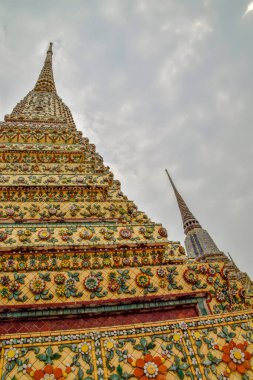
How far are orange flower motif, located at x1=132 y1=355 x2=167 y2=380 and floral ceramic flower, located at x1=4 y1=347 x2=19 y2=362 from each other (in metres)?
1.30

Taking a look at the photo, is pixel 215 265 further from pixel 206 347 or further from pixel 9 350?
pixel 9 350

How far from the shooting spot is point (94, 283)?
403 centimetres

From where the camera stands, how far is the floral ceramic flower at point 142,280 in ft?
13.7

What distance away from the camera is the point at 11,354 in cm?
280

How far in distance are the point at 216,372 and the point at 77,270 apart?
238 cm

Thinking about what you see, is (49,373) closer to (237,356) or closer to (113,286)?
(113,286)

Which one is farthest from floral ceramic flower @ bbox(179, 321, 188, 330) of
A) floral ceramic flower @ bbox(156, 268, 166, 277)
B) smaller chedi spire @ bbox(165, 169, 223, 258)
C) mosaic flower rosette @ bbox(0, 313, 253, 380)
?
smaller chedi spire @ bbox(165, 169, 223, 258)

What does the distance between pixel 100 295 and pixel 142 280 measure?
0.71 m

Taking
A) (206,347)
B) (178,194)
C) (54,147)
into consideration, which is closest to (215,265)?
(206,347)

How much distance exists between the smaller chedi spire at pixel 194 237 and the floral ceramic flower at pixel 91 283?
31772mm

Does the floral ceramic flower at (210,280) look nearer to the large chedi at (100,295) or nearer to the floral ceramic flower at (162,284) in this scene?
the large chedi at (100,295)

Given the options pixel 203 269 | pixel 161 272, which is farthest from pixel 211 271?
pixel 161 272

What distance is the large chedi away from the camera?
292 cm

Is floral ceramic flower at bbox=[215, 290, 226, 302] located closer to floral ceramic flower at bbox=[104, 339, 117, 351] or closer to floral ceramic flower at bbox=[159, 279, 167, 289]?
floral ceramic flower at bbox=[159, 279, 167, 289]
